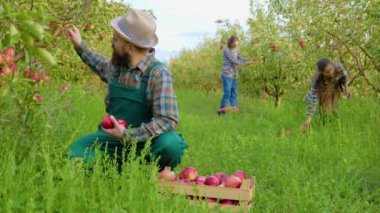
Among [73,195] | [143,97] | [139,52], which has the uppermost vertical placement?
[139,52]

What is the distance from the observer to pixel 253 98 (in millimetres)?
14625

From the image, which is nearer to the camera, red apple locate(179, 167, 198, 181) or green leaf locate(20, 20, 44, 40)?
green leaf locate(20, 20, 44, 40)

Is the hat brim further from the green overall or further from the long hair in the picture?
the long hair

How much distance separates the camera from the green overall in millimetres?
4289

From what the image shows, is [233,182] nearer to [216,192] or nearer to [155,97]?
[216,192]

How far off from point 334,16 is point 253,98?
5224mm

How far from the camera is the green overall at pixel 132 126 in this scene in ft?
14.1

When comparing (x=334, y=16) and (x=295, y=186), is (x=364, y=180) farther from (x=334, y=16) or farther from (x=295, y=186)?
(x=334, y=16)

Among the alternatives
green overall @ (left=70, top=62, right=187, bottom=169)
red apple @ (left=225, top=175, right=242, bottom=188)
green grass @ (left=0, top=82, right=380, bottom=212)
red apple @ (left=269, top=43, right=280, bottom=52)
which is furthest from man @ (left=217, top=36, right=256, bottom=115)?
red apple @ (left=225, top=175, right=242, bottom=188)

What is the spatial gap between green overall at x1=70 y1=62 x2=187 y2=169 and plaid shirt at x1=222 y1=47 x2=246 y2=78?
8.74m

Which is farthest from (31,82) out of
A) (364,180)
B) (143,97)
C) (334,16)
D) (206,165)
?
(334,16)

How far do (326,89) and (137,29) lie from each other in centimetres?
447

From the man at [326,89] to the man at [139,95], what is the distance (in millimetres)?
4003

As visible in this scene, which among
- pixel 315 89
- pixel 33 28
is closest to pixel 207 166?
pixel 315 89
